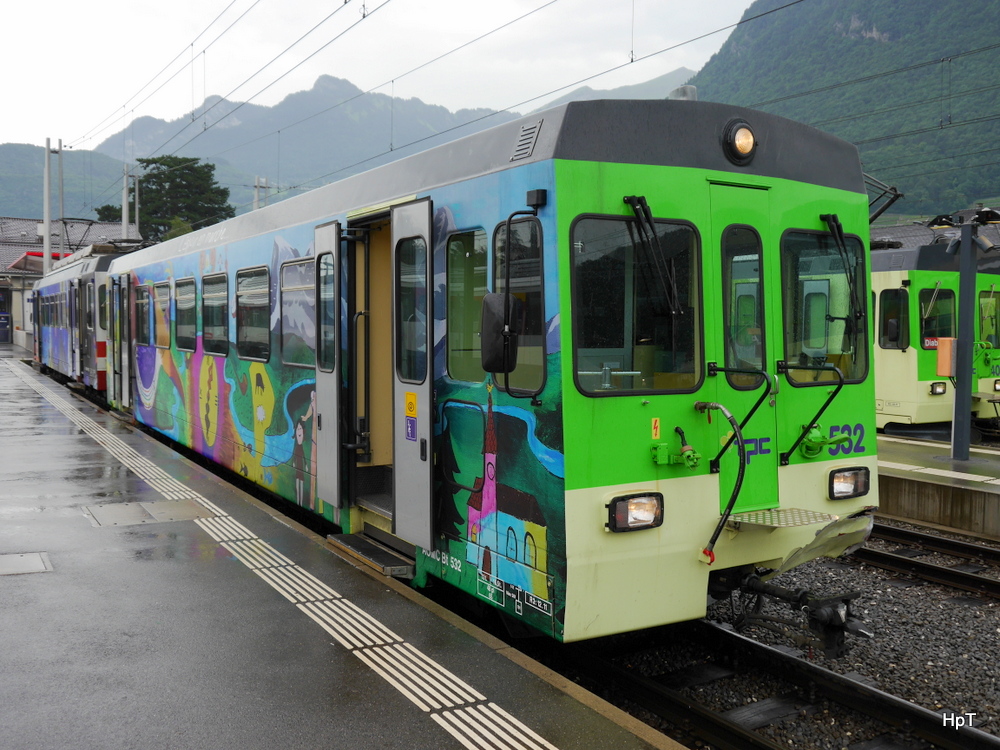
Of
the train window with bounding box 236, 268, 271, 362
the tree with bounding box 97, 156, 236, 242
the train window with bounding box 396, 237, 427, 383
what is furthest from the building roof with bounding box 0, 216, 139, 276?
the train window with bounding box 396, 237, 427, 383

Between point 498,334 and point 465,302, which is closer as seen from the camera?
point 498,334

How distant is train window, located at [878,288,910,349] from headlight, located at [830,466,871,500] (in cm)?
964

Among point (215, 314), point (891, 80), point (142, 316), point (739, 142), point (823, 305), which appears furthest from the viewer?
point (891, 80)

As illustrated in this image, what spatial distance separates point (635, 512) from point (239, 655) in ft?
7.39

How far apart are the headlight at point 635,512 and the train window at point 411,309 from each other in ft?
5.26

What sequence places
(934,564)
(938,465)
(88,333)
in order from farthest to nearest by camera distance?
(88,333) → (938,465) → (934,564)

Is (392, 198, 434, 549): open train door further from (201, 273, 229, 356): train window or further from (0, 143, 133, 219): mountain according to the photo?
(0, 143, 133, 219): mountain

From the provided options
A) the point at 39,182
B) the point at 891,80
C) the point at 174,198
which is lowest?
the point at 174,198

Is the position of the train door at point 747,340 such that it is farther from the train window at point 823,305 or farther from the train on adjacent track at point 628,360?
the train window at point 823,305

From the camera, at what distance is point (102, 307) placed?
58.7 ft

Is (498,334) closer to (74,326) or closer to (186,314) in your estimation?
(186,314)

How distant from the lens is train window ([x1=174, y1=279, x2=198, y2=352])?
435 inches

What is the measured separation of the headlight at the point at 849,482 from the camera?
5.31 meters

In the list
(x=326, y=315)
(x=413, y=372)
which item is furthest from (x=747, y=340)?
(x=326, y=315)
